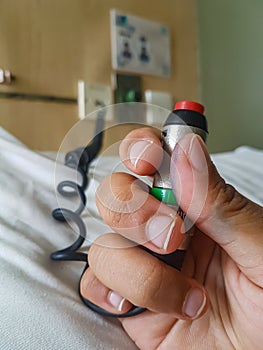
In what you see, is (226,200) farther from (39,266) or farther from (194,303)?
(39,266)

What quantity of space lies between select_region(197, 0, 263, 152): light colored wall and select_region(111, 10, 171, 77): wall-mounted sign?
151 mm

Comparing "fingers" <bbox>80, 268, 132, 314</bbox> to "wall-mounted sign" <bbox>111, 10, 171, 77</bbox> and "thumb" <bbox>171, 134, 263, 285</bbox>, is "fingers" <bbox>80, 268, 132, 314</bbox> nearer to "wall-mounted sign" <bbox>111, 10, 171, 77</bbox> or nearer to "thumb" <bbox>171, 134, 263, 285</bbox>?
"thumb" <bbox>171, 134, 263, 285</bbox>

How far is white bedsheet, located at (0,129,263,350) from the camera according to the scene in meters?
0.36

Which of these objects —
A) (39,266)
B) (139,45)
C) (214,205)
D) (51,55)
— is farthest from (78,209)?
(139,45)

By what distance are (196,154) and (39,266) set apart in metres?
0.22

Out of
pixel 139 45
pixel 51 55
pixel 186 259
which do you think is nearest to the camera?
pixel 186 259

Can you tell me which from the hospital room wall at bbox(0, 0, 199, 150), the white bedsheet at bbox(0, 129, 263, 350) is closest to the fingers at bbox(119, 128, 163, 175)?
the white bedsheet at bbox(0, 129, 263, 350)

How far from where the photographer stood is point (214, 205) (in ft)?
1.12

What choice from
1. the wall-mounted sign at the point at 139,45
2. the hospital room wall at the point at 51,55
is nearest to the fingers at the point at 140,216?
the hospital room wall at the point at 51,55

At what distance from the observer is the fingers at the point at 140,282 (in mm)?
364

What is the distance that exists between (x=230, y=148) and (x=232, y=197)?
900 millimetres

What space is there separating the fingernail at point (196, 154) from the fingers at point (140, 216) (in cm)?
5

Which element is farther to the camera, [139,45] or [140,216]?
[139,45]

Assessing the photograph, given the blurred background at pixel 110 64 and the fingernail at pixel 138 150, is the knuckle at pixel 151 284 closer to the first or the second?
the fingernail at pixel 138 150
